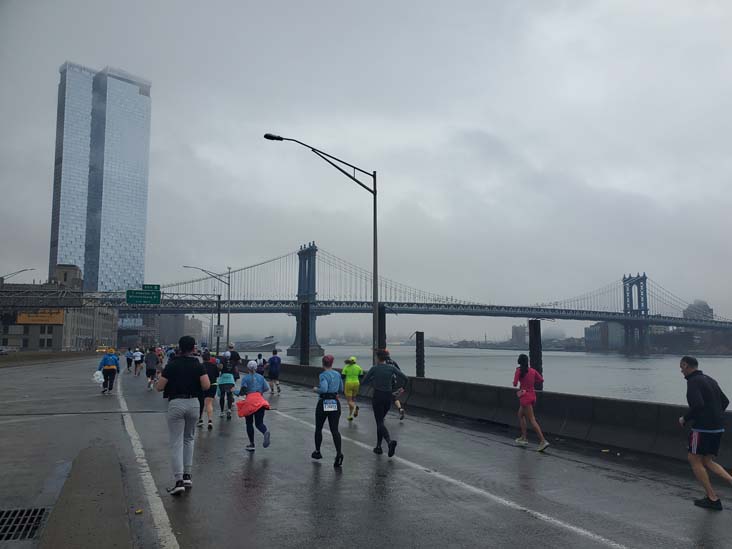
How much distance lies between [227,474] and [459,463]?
3.57m

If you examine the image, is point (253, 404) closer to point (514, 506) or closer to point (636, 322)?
point (514, 506)

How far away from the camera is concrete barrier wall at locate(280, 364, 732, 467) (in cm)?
1056

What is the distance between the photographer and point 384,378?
10508 millimetres

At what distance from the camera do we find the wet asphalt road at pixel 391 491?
6047 millimetres

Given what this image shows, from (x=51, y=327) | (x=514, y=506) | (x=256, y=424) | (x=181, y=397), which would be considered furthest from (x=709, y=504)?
(x=51, y=327)

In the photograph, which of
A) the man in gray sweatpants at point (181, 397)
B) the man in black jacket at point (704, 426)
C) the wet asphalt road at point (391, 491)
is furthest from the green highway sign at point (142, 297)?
the man in black jacket at point (704, 426)

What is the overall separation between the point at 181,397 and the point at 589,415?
27.7 feet

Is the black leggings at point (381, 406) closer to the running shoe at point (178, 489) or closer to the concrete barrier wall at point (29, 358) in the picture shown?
the running shoe at point (178, 489)

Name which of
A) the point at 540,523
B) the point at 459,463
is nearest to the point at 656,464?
the point at 459,463

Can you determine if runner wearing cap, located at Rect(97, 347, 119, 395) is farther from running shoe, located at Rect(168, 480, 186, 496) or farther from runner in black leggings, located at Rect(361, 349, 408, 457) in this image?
running shoe, located at Rect(168, 480, 186, 496)

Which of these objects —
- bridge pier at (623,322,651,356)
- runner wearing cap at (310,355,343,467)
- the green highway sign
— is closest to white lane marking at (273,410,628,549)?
runner wearing cap at (310,355,343,467)

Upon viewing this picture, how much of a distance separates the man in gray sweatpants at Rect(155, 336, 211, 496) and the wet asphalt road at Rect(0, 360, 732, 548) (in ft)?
1.11

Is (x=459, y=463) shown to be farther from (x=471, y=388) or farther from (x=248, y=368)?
(x=471, y=388)

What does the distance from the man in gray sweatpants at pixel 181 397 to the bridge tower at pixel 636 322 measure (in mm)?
102910
